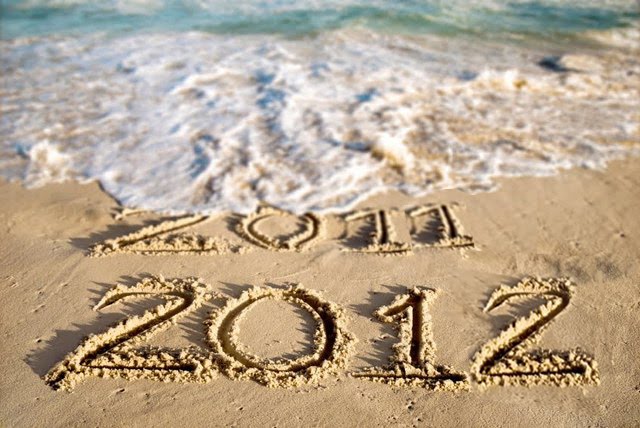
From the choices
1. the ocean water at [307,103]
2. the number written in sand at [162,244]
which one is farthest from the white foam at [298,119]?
the number written in sand at [162,244]

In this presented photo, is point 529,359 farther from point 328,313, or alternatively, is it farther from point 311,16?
point 311,16

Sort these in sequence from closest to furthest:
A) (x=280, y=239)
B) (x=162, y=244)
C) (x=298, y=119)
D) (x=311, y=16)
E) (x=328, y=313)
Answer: (x=328, y=313), (x=162, y=244), (x=280, y=239), (x=298, y=119), (x=311, y=16)

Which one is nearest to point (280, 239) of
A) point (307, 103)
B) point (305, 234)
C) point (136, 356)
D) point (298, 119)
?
point (305, 234)

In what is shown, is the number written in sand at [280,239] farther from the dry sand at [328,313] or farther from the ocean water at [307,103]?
the ocean water at [307,103]

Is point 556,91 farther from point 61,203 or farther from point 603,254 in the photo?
point 61,203

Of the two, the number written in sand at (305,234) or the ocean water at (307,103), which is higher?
the ocean water at (307,103)

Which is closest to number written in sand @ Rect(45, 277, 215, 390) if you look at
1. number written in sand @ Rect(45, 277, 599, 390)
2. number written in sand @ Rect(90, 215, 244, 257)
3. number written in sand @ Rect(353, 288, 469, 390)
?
number written in sand @ Rect(45, 277, 599, 390)

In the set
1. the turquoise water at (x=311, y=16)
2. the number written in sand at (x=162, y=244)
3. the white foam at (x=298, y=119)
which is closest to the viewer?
the number written in sand at (x=162, y=244)
